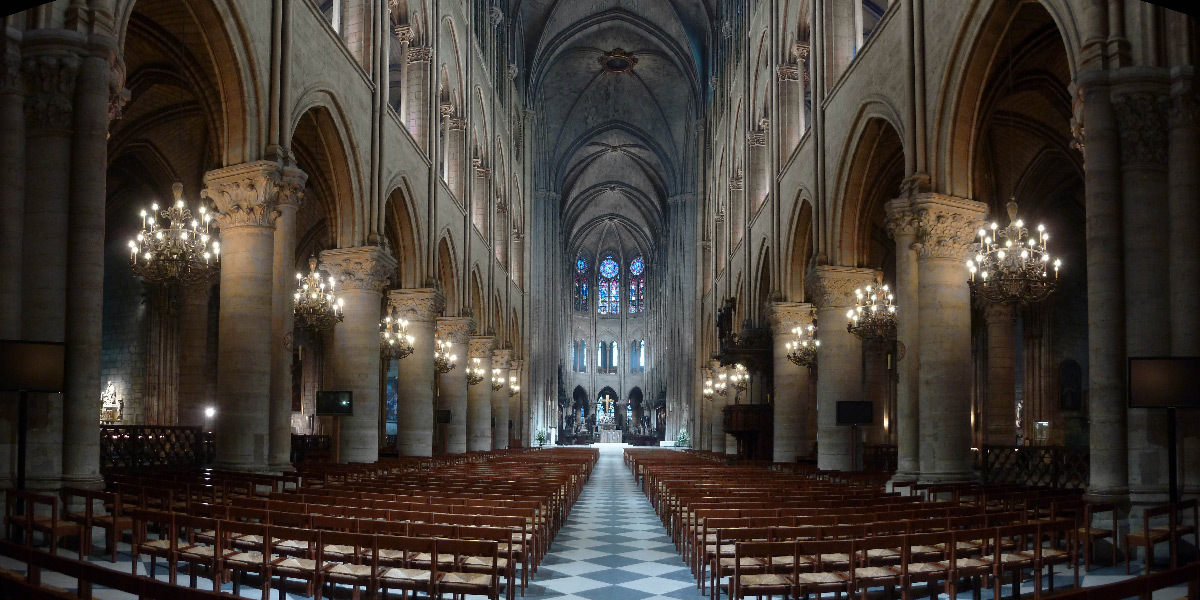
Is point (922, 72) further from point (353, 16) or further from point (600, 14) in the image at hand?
point (600, 14)

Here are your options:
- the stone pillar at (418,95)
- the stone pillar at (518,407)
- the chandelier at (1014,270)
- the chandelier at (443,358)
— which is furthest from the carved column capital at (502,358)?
the chandelier at (1014,270)

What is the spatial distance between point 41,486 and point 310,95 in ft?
31.3

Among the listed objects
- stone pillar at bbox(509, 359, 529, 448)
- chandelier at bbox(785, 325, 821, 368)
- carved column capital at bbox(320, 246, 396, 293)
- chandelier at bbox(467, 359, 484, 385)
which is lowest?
stone pillar at bbox(509, 359, 529, 448)

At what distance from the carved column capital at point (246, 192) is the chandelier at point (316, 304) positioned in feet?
12.2

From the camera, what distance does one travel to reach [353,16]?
21.1 metres

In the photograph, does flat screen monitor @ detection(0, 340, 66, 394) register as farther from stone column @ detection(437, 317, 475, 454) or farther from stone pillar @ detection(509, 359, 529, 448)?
stone pillar @ detection(509, 359, 529, 448)

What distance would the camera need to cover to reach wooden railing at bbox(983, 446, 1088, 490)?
1425cm

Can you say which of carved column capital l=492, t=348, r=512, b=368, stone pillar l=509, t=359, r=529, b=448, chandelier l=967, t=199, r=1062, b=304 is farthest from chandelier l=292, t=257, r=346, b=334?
stone pillar l=509, t=359, r=529, b=448

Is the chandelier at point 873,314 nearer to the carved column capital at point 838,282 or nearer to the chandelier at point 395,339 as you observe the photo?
the carved column capital at point 838,282

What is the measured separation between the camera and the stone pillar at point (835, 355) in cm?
2105

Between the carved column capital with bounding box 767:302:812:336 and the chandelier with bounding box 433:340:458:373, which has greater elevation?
the carved column capital with bounding box 767:302:812:336

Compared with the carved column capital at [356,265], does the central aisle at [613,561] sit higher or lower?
lower

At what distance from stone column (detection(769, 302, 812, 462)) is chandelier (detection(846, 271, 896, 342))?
5.83 meters

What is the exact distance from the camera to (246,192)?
48.3 ft
